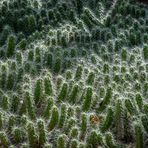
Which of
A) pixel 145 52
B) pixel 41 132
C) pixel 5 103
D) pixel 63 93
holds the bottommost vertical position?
pixel 41 132

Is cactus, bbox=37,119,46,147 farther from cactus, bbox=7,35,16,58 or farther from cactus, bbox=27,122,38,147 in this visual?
cactus, bbox=7,35,16,58

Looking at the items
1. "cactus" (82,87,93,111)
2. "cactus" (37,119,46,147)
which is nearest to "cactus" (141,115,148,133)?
"cactus" (82,87,93,111)

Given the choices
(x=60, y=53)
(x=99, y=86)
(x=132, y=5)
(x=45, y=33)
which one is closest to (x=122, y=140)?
(x=99, y=86)

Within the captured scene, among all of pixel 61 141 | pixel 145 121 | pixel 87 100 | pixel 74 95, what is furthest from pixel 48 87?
pixel 145 121

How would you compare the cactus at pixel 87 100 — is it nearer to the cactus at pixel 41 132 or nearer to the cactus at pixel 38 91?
the cactus at pixel 38 91

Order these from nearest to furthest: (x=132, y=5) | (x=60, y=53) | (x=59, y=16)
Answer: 1. (x=60, y=53)
2. (x=59, y=16)
3. (x=132, y=5)

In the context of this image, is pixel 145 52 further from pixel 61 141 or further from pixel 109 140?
pixel 61 141

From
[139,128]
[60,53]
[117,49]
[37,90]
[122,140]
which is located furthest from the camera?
[117,49]

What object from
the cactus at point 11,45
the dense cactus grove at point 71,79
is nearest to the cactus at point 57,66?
the dense cactus grove at point 71,79

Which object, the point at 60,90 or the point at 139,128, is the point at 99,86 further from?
the point at 139,128
